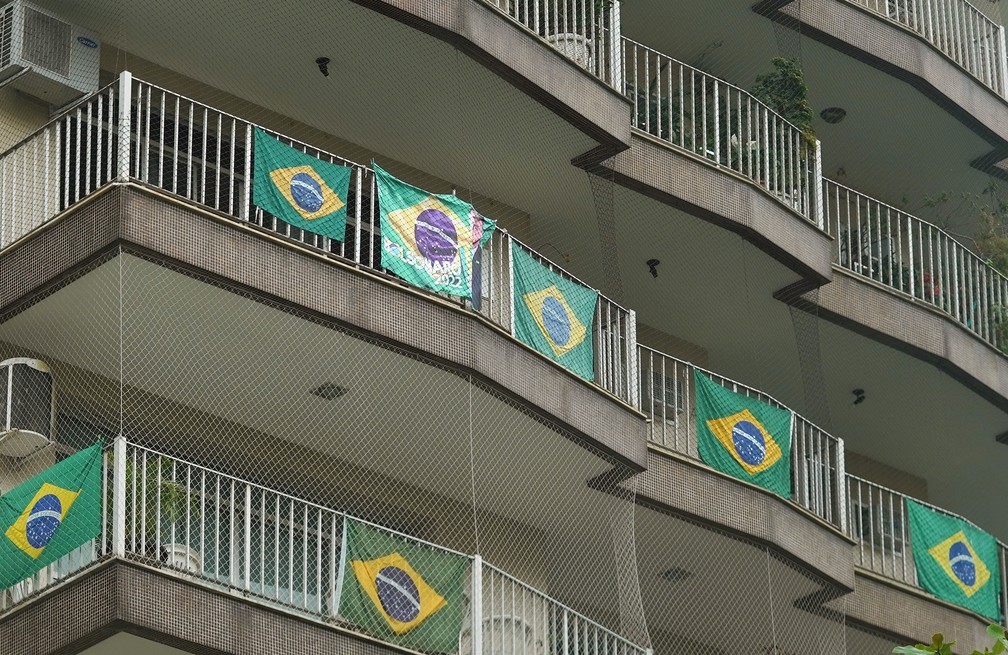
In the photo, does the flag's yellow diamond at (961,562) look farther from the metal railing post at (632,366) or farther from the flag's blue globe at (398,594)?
the flag's blue globe at (398,594)

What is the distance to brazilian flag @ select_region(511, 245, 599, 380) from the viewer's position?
20.7 m

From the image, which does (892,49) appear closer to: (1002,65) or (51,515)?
(1002,65)

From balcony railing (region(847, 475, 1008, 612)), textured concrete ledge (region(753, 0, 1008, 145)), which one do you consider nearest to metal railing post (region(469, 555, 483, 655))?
balcony railing (region(847, 475, 1008, 612))

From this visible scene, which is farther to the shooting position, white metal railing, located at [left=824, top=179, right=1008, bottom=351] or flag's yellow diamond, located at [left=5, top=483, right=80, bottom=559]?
white metal railing, located at [left=824, top=179, right=1008, bottom=351]

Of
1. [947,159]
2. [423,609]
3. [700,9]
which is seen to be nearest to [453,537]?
[423,609]

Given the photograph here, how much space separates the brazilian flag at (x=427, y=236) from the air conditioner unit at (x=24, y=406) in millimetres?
3041

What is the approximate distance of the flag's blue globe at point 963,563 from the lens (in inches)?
995

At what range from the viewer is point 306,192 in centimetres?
1919

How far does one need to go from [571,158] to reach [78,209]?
6.13 metres

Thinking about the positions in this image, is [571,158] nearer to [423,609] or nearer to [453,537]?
[453,537]

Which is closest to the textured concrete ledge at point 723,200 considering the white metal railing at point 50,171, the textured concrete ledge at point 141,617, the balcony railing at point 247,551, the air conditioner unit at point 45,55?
the balcony railing at point 247,551

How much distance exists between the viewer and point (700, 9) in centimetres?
2584

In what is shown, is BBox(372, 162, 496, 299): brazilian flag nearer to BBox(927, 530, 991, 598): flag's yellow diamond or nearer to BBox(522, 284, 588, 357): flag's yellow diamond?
BBox(522, 284, 588, 357): flag's yellow diamond

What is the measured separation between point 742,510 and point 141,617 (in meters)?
7.48
